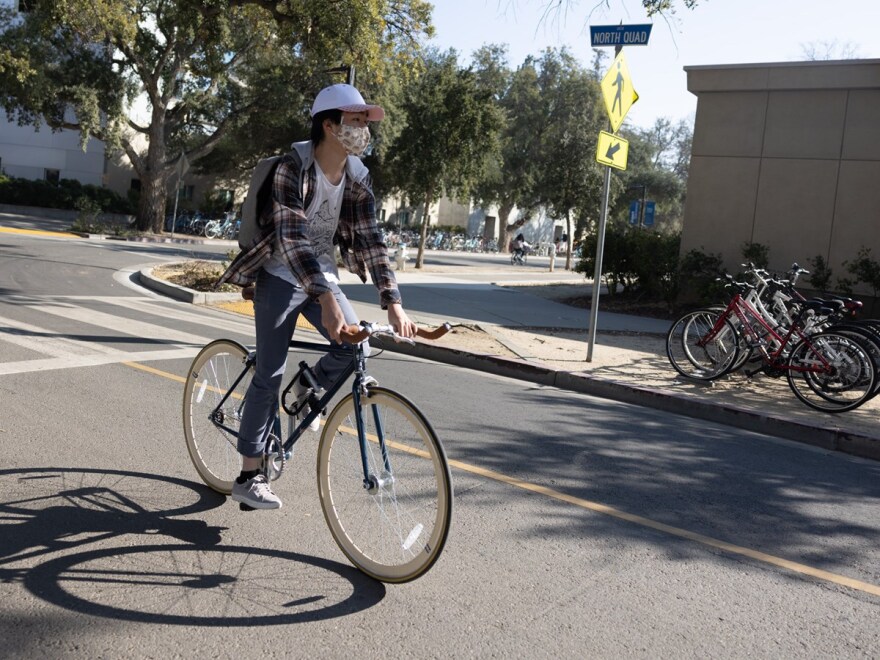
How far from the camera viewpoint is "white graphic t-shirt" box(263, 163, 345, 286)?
12.2 ft

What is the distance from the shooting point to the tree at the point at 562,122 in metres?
33.0

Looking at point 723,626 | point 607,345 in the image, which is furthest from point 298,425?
point 607,345

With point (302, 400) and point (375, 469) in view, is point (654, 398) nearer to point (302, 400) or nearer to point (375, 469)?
point (302, 400)

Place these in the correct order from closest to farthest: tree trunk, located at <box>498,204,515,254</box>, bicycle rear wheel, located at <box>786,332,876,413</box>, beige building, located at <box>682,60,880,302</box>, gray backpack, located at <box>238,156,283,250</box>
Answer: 1. gray backpack, located at <box>238,156,283,250</box>
2. bicycle rear wheel, located at <box>786,332,876,413</box>
3. beige building, located at <box>682,60,880,302</box>
4. tree trunk, located at <box>498,204,515,254</box>

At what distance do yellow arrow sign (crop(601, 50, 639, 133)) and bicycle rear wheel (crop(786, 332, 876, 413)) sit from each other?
122 inches

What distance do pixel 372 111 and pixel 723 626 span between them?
255 cm

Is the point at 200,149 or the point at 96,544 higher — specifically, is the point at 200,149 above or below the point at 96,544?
above

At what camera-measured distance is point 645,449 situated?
627 cm

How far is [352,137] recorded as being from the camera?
363 centimetres

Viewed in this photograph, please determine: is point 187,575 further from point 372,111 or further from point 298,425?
point 372,111

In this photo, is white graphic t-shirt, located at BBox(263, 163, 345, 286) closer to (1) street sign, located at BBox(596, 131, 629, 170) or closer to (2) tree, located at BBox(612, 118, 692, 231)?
(1) street sign, located at BBox(596, 131, 629, 170)

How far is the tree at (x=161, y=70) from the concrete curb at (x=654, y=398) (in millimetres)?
10698

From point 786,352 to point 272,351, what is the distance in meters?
6.62

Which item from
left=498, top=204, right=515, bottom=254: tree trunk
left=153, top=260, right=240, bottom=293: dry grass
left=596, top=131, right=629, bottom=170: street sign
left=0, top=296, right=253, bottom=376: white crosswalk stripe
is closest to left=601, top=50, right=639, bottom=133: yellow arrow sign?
left=596, top=131, right=629, bottom=170: street sign
